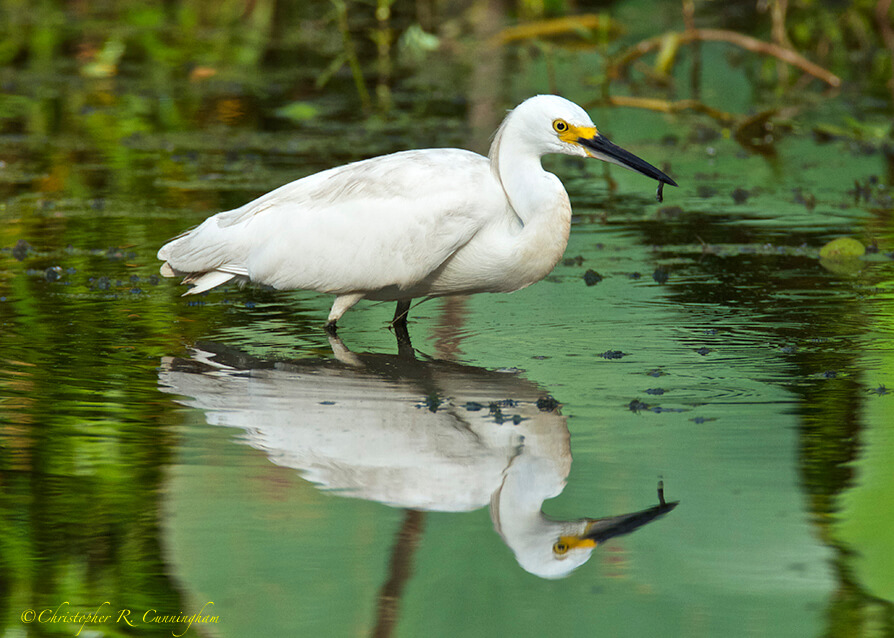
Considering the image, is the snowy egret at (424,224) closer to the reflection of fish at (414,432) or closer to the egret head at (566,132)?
the egret head at (566,132)

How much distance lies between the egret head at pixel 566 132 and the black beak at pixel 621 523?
2157mm

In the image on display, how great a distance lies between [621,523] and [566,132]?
7.79ft

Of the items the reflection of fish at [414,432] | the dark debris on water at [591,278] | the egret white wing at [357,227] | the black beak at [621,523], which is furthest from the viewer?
the dark debris on water at [591,278]

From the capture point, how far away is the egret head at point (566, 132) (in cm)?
575

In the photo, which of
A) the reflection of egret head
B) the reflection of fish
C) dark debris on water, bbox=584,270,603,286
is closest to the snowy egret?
the reflection of fish

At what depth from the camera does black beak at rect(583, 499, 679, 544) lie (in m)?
3.85

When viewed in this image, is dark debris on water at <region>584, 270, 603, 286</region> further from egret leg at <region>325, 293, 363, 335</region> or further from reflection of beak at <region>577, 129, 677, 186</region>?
egret leg at <region>325, 293, 363, 335</region>

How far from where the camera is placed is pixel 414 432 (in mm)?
4641

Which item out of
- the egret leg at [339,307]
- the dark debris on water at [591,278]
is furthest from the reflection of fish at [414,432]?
the dark debris on water at [591,278]

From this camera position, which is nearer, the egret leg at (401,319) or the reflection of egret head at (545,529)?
the reflection of egret head at (545,529)

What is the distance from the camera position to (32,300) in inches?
257

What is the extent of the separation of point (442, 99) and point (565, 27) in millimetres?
1457

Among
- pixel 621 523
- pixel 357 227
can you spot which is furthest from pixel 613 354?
pixel 621 523

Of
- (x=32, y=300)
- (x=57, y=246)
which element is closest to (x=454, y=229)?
(x=32, y=300)
